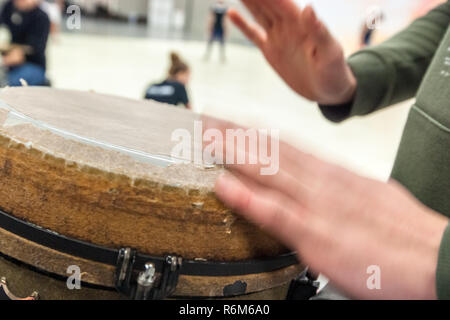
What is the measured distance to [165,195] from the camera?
1.67 feet

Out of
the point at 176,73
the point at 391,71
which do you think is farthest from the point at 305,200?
the point at 176,73

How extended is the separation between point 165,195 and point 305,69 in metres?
0.48

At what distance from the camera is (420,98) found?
0.79 meters

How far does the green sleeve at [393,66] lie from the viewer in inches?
37.4

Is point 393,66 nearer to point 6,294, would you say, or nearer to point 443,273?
point 443,273

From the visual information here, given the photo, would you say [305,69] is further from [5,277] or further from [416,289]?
[5,277]

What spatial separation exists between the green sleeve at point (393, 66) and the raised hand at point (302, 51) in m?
0.03

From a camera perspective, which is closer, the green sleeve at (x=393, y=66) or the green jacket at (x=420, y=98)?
the green jacket at (x=420, y=98)

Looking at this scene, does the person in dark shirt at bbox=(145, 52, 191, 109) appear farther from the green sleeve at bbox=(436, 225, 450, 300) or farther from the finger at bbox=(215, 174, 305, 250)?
the green sleeve at bbox=(436, 225, 450, 300)

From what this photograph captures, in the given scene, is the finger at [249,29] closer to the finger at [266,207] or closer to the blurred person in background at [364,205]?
the blurred person in background at [364,205]

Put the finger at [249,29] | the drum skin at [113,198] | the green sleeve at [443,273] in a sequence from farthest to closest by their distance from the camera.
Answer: the finger at [249,29], the drum skin at [113,198], the green sleeve at [443,273]

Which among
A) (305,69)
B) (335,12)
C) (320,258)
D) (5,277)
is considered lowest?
(5,277)

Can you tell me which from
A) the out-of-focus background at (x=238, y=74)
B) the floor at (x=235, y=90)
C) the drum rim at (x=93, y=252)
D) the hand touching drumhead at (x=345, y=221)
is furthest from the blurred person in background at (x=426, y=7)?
the floor at (x=235, y=90)

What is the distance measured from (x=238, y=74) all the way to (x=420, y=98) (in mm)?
6387
